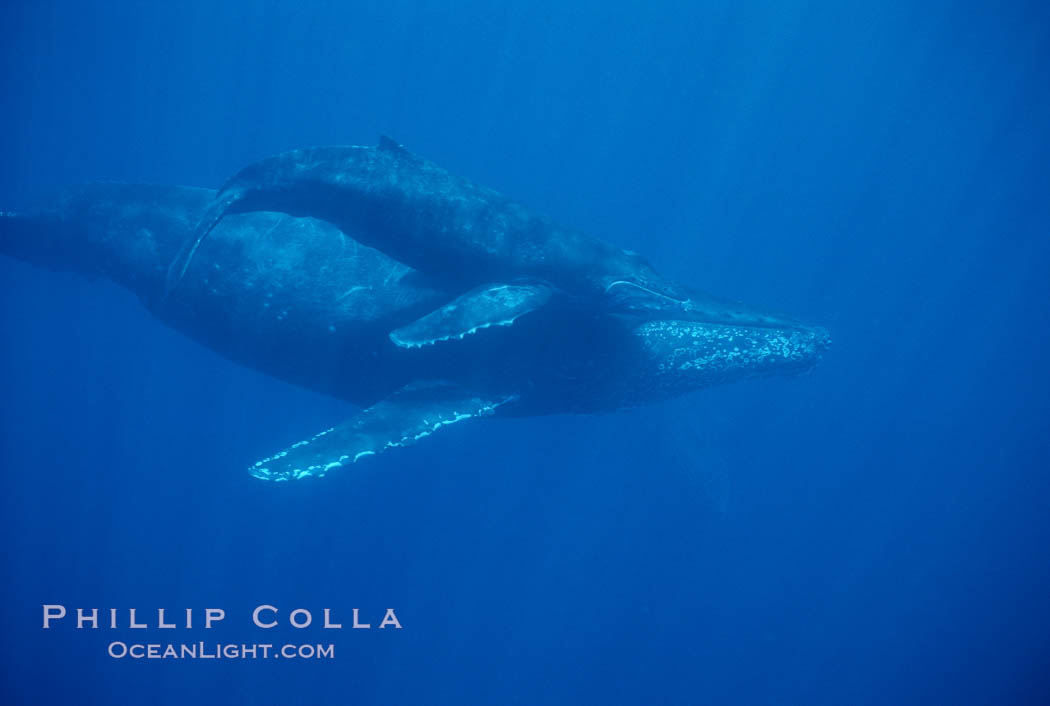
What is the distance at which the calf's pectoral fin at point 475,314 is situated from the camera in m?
5.66

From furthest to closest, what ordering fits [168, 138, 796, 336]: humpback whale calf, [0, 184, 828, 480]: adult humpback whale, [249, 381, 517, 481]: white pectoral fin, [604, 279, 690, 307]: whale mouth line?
1. [604, 279, 690, 307]: whale mouth line
2. [168, 138, 796, 336]: humpback whale calf
3. [0, 184, 828, 480]: adult humpback whale
4. [249, 381, 517, 481]: white pectoral fin

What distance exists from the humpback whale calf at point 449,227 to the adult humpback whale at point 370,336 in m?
0.33

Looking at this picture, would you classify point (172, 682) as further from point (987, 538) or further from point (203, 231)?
point (987, 538)

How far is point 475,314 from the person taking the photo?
5828 millimetres

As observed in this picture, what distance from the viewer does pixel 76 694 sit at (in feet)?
56.1

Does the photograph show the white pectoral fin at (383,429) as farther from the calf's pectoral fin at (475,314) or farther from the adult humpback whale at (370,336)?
the calf's pectoral fin at (475,314)

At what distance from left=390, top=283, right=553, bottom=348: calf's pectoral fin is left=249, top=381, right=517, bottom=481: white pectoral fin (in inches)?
34.6

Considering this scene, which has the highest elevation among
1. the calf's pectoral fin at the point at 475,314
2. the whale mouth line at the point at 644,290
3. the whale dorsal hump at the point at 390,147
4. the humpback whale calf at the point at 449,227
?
the whale dorsal hump at the point at 390,147

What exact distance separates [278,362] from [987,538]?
117 ft

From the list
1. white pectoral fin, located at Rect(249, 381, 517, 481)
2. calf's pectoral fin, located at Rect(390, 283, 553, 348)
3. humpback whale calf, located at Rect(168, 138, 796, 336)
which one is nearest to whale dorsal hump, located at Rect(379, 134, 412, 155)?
humpback whale calf, located at Rect(168, 138, 796, 336)

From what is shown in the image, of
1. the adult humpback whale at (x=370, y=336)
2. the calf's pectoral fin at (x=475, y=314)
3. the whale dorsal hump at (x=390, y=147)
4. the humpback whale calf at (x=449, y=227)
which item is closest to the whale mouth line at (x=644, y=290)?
the humpback whale calf at (x=449, y=227)

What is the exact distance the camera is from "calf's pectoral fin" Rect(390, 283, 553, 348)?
5.66 m

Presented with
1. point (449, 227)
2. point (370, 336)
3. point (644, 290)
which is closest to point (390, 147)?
point (449, 227)

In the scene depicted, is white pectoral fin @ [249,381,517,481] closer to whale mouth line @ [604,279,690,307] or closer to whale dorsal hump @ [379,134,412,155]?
whale mouth line @ [604,279,690,307]
